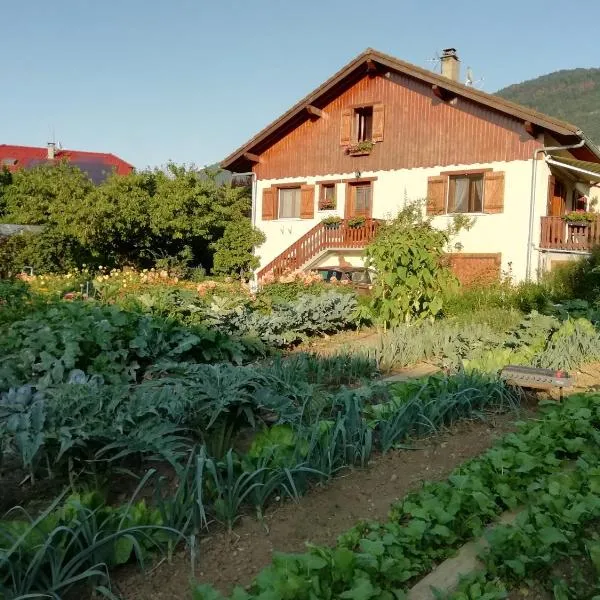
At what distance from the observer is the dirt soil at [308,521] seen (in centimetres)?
252

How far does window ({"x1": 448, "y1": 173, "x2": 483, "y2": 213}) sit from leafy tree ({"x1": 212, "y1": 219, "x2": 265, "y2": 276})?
23.5 ft

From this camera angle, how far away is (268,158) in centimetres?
2327

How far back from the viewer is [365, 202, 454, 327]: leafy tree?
9273mm

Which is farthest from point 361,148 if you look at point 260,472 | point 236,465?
point 260,472

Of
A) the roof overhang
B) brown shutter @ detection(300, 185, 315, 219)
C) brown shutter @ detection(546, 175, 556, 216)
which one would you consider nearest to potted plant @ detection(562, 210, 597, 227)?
brown shutter @ detection(546, 175, 556, 216)

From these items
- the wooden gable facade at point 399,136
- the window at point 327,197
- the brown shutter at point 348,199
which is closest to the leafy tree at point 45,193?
the wooden gable facade at point 399,136

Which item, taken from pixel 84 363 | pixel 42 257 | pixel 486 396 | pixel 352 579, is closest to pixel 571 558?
pixel 352 579

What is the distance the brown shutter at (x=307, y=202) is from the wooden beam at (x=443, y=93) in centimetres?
514

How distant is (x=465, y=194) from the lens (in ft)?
62.1

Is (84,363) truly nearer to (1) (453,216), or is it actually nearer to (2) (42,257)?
(1) (453,216)

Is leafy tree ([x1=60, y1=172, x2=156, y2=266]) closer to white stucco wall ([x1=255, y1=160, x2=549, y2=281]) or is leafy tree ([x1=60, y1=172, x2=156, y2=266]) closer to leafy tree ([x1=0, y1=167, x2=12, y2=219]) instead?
white stucco wall ([x1=255, y1=160, x2=549, y2=281])

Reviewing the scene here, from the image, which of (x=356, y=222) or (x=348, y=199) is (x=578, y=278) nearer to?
(x=356, y=222)

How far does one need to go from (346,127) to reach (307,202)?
2.81m

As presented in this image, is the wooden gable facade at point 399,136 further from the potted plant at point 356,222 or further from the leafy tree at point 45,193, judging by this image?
the leafy tree at point 45,193
